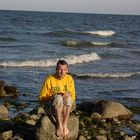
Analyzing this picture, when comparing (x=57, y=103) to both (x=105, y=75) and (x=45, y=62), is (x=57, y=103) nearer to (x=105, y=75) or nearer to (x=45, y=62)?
(x=105, y=75)

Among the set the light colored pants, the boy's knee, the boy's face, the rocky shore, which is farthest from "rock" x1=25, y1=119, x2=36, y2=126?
the boy's face

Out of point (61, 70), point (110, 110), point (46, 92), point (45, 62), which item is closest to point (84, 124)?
point (110, 110)

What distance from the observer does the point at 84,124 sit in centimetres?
1134

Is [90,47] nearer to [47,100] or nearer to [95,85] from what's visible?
[95,85]

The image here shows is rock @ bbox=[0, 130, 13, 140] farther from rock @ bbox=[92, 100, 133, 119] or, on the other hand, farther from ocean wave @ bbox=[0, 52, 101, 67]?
ocean wave @ bbox=[0, 52, 101, 67]

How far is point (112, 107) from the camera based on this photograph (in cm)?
1253

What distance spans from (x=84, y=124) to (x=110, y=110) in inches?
53.9

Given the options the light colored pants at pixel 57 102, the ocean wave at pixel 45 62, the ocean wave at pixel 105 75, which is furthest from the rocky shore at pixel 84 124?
the ocean wave at pixel 45 62

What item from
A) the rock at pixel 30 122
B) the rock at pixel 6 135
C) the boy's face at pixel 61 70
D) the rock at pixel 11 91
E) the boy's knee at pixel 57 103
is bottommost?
the rock at pixel 6 135

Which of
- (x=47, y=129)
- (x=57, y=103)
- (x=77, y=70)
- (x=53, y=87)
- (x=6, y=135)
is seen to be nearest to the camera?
(x=57, y=103)

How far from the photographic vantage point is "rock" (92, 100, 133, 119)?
12391mm

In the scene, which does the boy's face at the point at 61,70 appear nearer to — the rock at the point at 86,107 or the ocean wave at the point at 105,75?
the rock at the point at 86,107

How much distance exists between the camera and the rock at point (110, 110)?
40.7 ft

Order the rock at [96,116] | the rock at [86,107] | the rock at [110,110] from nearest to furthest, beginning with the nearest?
the rock at [96,116]
the rock at [110,110]
the rock at [86,107]
